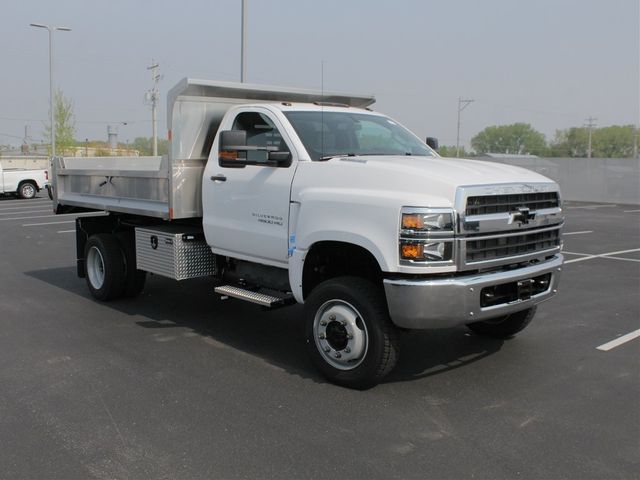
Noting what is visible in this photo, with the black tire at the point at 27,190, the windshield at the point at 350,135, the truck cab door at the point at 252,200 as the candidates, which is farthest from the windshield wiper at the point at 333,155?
the black tire at the point at 27,190

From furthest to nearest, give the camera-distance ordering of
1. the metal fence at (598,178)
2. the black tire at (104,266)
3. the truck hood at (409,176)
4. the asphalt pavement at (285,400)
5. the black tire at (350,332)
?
the metal fence at (598,178) → the black tire at (104,266) → the black tire at (350,332) → the truck hood at (409,176) → the asphalt pavement at (285,400)

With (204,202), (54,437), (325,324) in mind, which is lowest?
(54,437)

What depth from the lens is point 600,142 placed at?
100875mm

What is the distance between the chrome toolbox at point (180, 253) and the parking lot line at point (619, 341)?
3.94 m

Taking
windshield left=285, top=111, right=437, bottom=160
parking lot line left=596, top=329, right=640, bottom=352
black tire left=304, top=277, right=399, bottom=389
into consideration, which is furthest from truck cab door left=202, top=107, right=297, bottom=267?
parking lot line left=596, top=329, right=640, bottom=352

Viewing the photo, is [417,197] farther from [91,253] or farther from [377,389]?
[91,253]

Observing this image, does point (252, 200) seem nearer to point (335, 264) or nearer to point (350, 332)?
point (335, 264)

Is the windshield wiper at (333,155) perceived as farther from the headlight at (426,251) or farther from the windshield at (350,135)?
the headlight at (426,251)

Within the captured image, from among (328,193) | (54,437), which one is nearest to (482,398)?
(328,193)

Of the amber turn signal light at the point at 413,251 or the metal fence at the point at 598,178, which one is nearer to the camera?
the amber turn signal light at the point at 413,251

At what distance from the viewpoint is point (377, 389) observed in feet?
16.6

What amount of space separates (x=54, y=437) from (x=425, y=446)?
7.73 ft

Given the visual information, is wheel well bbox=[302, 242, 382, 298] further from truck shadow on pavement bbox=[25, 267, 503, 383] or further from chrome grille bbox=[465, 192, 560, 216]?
chrome grille bbox=[465, 192, 560, 216]

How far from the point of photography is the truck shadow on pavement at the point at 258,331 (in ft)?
18.6
